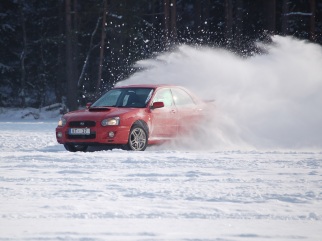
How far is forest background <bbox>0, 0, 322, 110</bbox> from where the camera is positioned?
38.4 m

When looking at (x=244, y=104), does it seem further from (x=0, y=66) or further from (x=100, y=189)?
(x=0, y=66)

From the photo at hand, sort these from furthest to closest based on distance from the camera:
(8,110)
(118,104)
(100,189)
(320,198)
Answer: (8,110), (118,104), (100,189), (320,198)

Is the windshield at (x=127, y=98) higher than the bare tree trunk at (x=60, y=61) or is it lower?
lower

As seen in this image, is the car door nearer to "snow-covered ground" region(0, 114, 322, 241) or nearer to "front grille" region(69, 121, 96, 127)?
"front grille" region(69, 121, 96, 127)

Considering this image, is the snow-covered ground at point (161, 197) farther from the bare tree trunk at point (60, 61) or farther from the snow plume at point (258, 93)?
the bare tree trunk at point (60, 61)

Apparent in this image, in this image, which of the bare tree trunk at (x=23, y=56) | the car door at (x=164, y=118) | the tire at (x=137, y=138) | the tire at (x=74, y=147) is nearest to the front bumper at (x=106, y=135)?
the tire at (x=137, y=138)

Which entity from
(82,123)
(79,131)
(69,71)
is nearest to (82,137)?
(79,131)

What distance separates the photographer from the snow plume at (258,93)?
50.8 ft

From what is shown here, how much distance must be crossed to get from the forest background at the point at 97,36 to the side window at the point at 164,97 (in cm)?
2185

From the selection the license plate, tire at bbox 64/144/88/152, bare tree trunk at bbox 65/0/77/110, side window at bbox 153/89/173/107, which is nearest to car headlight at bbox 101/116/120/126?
the license plate

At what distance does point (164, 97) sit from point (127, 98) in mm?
832

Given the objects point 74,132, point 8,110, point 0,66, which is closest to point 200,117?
point 74,132

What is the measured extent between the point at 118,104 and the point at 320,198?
794 cm

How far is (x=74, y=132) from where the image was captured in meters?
13.8
